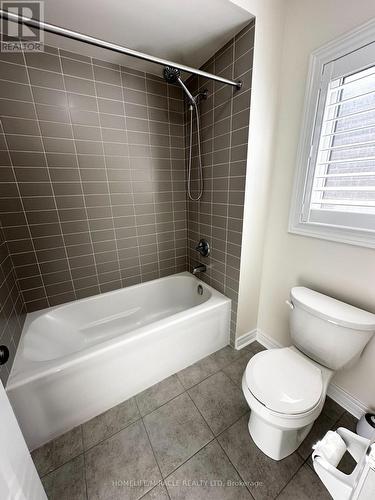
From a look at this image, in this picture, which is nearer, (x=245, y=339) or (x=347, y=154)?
(x=347, y=154)

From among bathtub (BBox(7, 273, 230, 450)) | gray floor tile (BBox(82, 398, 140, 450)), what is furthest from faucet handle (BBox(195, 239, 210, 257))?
gray floor tile (BBox(82, 398, 140, 450))

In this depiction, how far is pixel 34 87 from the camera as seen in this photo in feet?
4.29

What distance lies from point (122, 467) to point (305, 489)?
89cm

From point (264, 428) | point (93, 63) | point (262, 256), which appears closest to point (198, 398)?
point (264, 428)

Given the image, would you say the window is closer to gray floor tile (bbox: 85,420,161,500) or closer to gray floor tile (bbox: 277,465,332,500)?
gray floor tile (bbox: 277,465,332,500)

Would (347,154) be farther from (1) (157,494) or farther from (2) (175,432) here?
(1) (157,494)

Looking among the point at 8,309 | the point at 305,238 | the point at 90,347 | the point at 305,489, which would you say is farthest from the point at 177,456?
the point at 305,238

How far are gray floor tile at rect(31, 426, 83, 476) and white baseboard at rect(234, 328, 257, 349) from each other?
1229 mm

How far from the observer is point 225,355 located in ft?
5.51

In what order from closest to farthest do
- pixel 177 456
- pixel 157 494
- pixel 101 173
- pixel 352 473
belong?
pixel 352 473
pixel 157 494
pixel 177 456
pixel 101 173

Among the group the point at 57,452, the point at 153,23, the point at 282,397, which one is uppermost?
the point at 153,23

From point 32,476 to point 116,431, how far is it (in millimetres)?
547

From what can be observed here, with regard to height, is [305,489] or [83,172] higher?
[83,172]

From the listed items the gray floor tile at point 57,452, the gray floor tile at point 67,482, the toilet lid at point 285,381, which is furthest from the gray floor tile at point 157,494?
the toilet lid at point 285,381
